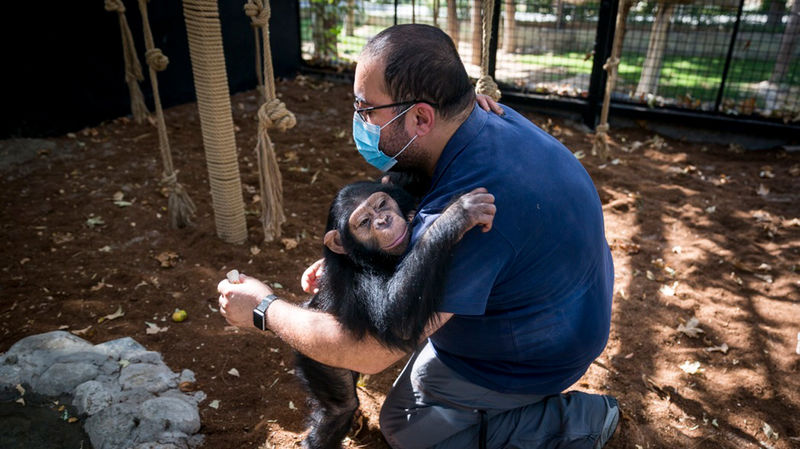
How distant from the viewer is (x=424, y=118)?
203 centimetres

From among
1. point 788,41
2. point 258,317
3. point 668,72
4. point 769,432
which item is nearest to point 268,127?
point 258,317

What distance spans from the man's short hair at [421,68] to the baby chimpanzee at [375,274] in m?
0.39

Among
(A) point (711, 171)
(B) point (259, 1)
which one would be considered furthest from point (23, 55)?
(A) point (711, 171)

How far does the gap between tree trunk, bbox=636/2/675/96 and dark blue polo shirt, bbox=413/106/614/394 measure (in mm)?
6106

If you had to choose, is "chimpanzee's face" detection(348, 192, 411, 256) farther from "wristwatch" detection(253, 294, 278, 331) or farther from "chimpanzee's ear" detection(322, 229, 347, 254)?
"wristwatch" detection(253, 294, 278, 331)

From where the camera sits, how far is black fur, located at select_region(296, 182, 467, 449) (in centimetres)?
183

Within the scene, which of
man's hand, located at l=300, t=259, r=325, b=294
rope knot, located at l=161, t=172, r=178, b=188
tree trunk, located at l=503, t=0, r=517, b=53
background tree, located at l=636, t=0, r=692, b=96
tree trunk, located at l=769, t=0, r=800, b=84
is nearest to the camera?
man's hand, located at l=300, t=259, r=325, b=294

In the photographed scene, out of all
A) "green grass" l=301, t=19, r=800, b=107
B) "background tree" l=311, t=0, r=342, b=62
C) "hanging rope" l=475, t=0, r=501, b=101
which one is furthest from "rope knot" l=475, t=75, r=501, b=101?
"background tree" l=311, t=0, r=342, b=62

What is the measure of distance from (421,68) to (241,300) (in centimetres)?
114

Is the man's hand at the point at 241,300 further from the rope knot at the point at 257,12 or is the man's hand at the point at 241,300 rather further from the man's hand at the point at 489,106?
the rope knot at the point at 257,12

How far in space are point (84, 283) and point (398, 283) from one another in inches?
100

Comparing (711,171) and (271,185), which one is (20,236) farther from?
(711,171)

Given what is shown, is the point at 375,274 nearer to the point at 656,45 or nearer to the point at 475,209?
the point at 475,209

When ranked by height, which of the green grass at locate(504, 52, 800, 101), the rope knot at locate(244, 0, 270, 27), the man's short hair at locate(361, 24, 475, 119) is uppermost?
the rope knot at locate(244, 0, 270, 27)
